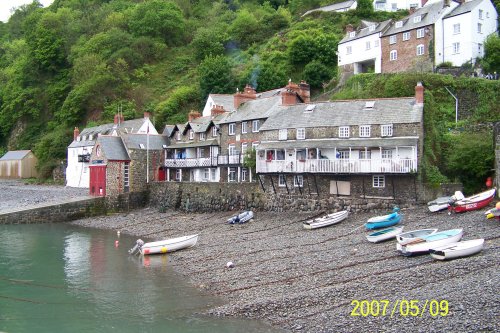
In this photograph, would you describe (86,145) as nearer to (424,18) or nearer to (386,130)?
(386,130)

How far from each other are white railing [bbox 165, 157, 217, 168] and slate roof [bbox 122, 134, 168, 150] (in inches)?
88.2

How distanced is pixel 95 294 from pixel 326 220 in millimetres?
15299

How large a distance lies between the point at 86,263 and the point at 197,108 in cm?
4403

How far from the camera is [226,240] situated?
108ft

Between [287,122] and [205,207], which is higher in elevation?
[287,122]

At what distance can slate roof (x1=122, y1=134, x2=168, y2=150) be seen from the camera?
53.0m

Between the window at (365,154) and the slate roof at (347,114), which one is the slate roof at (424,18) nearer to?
the slate roof at (347,114)

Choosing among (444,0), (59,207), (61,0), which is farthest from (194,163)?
(61,0)

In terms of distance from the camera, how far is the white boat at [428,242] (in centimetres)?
2281

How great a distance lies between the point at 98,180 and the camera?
5225cm

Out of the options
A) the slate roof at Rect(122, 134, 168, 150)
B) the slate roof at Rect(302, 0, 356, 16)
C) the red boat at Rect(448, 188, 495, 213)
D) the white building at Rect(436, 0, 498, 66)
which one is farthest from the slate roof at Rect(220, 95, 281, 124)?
the slate roof at Rect(302, 0, 356, 16)

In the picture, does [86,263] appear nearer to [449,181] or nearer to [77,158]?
[449,181]

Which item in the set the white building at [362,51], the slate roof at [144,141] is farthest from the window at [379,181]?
the slate roof at [144,141]

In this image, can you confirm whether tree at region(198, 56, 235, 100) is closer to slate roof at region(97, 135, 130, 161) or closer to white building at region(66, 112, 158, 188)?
white building at region(66, 112, 158, 188)
